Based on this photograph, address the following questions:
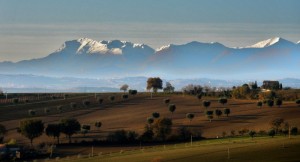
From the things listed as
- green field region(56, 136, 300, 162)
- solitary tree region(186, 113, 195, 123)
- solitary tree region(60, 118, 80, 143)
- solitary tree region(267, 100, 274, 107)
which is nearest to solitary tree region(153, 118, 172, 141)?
solitary tree region(60, 118, 80, 143)

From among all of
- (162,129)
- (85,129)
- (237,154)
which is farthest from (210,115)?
(237,154)

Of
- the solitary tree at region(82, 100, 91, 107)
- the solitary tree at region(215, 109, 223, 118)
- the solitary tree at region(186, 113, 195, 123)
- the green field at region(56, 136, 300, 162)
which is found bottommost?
the green field at region(56, 136, 300, 162)

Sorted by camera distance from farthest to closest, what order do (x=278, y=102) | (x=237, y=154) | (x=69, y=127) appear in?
(x=278, y=102), (x=69, y=127), (x=237, y=154)

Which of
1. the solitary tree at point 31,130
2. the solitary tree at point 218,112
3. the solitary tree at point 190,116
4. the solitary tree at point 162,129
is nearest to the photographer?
the solitary tree at point 162,129

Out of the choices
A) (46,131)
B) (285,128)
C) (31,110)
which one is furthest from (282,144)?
(31,110)

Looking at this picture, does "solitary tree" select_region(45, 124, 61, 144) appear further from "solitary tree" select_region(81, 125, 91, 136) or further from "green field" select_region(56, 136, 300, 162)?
"green field" select_region(56, 136, 300, 162)

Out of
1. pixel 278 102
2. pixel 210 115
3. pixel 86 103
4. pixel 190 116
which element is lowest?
pixel 190 116

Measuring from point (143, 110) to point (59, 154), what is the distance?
68.7 meters

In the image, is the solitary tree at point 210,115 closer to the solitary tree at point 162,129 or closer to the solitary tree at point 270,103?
the solitary tree at point 270,103

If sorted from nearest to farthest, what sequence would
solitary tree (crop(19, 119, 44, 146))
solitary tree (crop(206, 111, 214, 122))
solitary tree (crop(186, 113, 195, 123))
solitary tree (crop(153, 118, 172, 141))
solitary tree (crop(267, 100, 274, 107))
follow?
solitary tree (crop(153, 118, 172, 141))
solitary tree (crop(19, 119, 44, 146))
solitary tree (crop(206, 111, 214, 122))
solitary tree (crop(186, 113, 195, 123))
solitary tree (crop(267, 100, 274, 107))

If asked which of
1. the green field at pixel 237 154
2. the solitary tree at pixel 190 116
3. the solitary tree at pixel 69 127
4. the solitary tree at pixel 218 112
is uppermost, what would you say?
the solitary tree at pixel 218 112

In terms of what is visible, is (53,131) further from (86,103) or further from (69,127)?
(86,103)

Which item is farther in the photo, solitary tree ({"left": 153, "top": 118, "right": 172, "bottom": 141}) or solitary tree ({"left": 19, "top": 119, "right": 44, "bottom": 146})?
solitary tree ({"left": 19, "top": 119, "right": 44, "bottom": 146})

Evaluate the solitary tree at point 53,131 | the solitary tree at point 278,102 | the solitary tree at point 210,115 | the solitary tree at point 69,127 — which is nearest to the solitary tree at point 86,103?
the solitary tree at point 210,115
